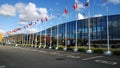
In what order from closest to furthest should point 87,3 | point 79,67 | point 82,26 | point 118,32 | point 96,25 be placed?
point 79,67
point 87,3
point 118,32
point 96,25
point 82,26

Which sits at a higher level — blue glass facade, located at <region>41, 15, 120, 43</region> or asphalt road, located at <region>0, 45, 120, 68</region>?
blue glass facade, located at <region>41, 15, 120, 43</region>

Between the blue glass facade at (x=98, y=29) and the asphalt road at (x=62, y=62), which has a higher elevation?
the blue glass facade at (x=98, y=29)

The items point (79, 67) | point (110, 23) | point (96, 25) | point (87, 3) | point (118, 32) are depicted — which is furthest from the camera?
point (96, 25)

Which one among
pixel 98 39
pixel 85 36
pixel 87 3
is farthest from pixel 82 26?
pixel 87 3

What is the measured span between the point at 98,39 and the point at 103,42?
3.21m

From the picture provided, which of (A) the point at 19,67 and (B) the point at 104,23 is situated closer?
(A) the point at 19,67

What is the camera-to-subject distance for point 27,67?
53.5 ft

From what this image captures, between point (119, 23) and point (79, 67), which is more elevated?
point (119, 23)

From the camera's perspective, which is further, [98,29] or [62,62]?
[98,29]

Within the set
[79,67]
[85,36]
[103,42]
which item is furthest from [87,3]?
[85,36]

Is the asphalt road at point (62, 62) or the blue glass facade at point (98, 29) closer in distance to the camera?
the asphalt road at point (62, 62)

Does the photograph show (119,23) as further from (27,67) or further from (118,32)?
(27,67)

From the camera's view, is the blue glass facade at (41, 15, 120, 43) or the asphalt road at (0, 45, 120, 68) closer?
the asphalt road at (0, 45, 120, 68)

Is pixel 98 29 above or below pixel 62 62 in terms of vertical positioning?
above
